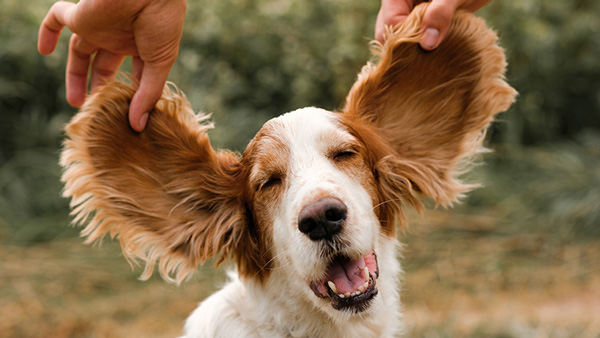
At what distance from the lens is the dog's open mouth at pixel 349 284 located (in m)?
2.60

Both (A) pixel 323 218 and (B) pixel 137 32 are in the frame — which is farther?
(B) pixel 137 32

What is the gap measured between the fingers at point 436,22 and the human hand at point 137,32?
43.0 inches

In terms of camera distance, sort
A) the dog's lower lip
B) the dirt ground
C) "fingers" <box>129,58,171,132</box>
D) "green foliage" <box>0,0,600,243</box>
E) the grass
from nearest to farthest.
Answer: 1. the dog's lower lip
2. "fingers" <box>129,58,171,132</box>
3. the dirt ground
4. the grass
5. "green foliage" <box>0,0,600,243</box>

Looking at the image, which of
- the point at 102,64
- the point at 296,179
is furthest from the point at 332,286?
the point at 102,64

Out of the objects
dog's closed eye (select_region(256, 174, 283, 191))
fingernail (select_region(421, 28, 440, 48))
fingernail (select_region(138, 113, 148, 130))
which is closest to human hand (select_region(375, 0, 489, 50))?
fingernail (select_region(421, 28, 440, 48))

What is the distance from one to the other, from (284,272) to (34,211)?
522 centimetres

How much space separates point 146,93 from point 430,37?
1.31 metres

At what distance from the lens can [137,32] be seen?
280 centimetres

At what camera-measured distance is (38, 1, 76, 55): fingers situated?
9.82 feet

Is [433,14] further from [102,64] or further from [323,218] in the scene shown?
[102,64]

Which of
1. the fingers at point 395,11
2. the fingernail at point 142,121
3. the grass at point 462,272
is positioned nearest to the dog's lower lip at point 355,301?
the fingernail at point 142,121

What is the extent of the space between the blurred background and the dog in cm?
205

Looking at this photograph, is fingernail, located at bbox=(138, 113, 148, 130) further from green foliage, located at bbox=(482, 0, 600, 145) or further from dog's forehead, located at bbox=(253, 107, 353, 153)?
green foliage, located at bbox=(482, 0, 600, 145)

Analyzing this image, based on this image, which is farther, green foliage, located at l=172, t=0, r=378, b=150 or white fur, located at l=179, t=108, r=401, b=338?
green foliage, located at l=172, t=0, r=378, b=150
